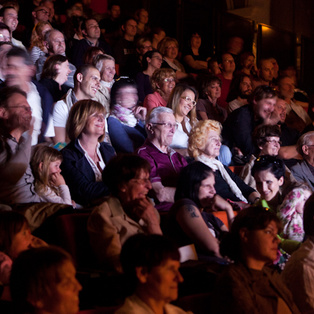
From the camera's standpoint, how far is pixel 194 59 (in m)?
7.75

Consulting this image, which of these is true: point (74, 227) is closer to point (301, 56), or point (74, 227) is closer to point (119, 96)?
point (119, 96)

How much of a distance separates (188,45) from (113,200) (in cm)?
564

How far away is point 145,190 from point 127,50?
14.6 ft

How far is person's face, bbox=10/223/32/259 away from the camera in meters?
2.16

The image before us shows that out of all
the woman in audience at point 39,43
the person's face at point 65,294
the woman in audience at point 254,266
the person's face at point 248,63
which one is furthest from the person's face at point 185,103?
the person's face at point 248,63

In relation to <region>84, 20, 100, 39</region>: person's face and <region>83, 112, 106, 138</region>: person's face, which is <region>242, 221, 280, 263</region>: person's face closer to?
<region>83, 112, 106, 138</region>: person's face

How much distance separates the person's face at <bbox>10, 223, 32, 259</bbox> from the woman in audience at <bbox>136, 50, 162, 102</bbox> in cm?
349

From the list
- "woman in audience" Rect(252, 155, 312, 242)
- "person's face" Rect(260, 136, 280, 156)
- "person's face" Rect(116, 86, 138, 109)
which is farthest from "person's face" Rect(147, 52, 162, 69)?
"woman in audience" Rect(252, 155, 312, 242)

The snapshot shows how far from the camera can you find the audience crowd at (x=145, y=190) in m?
1.96

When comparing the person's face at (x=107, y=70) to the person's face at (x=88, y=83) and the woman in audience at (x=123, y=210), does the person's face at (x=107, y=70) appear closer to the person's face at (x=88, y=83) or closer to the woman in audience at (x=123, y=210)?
the person's face at (x=88, y=83)

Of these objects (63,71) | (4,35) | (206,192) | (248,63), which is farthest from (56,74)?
(248,63)

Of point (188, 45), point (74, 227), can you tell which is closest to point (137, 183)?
point (74, 227)

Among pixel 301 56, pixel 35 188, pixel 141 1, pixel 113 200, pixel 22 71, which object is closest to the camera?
pixel 113 200

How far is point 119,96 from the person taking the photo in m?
4.32
